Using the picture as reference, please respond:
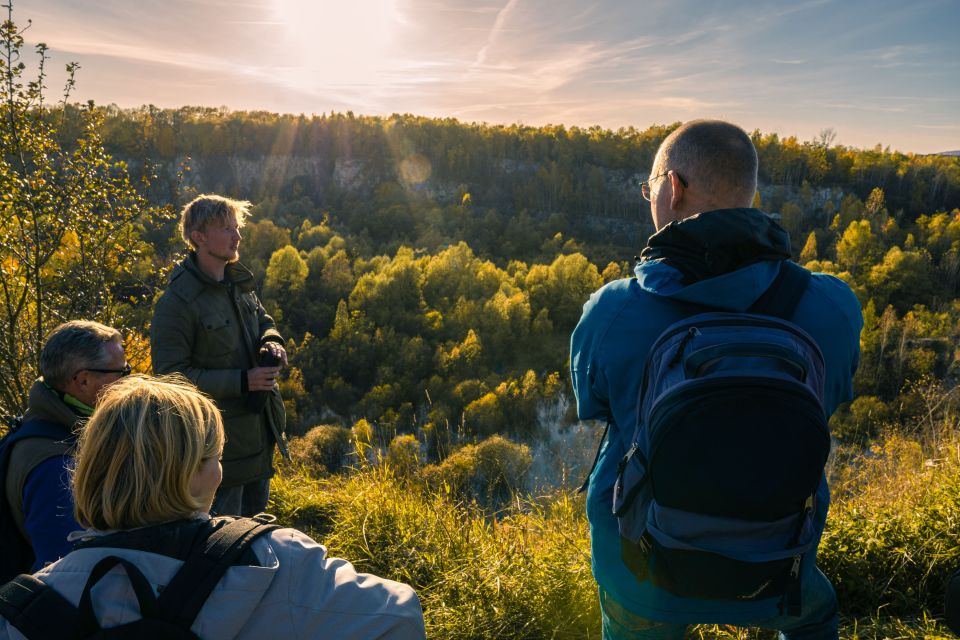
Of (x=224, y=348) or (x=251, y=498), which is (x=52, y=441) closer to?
(x=224, y=348)

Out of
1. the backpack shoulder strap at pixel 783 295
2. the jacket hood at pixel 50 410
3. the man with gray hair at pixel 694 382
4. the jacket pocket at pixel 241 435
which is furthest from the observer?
the jacket pocket at pixel 241 435

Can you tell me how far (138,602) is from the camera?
0.93 meters

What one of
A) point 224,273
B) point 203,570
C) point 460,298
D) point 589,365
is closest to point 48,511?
point 203,570

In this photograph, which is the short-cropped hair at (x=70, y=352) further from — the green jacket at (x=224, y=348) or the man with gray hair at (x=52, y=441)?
the green jacket at (x=224, y=348)

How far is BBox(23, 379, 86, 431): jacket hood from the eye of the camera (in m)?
1.62

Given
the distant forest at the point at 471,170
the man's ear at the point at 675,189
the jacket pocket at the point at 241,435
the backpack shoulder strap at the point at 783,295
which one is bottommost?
the jacket pocket at the point at 241,435

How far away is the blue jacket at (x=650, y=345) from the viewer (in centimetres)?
125

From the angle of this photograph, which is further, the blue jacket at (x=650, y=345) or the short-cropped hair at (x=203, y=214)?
the short-cropped hair at (x=203, y=214)

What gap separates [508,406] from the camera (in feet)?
125

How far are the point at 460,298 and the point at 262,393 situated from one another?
4787cm

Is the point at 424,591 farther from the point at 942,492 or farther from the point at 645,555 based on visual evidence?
the point at 942,492

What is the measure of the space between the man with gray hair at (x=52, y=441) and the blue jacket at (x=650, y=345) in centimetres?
138

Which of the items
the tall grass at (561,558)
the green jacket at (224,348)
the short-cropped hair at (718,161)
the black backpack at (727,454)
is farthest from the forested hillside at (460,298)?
the short-cropped hair at (718,161)

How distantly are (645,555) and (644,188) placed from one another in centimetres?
97
